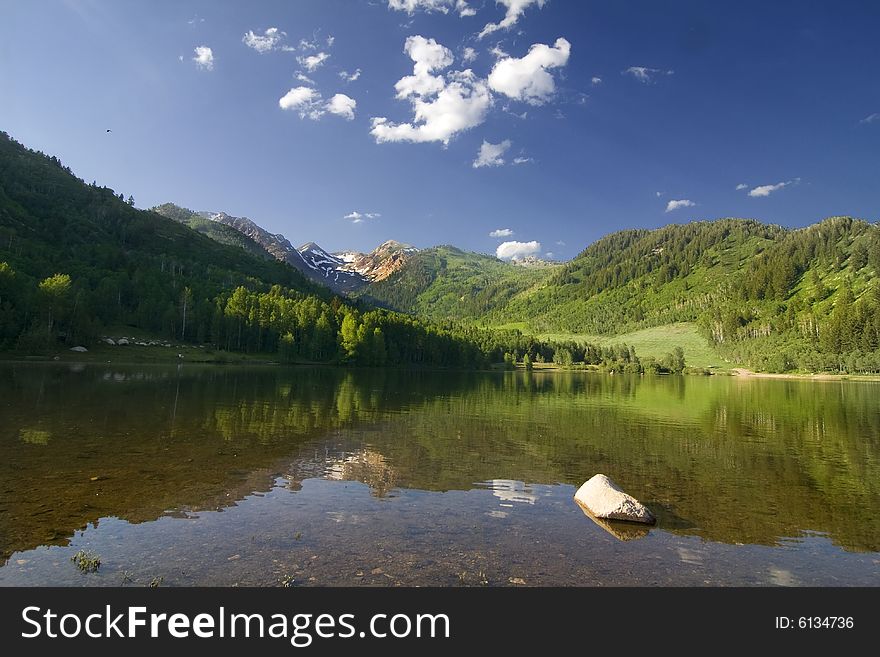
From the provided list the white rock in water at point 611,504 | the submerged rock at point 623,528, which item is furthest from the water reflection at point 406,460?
the white rock in water at point 611,504

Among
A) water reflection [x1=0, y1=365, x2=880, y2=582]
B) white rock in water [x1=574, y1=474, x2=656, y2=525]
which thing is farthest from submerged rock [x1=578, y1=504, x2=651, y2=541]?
water reflection [x1=0, y1=365, x2=880, y2=582]

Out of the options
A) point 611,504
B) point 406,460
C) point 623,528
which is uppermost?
point 611,504

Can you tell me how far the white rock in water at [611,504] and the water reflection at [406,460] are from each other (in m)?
1.12

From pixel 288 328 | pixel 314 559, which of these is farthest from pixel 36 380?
pixel 288 328

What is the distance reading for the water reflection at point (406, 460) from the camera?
21156 millimetres

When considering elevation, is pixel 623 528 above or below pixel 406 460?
above

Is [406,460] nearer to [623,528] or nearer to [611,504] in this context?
[611,504]

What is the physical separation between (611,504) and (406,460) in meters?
14.8

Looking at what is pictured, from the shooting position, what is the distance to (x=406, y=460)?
3275 cm

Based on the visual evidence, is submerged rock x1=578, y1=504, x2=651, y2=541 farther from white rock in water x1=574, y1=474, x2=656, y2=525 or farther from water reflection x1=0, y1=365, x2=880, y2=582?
water reflection x1=0, y1=365, x2=880, y2=582

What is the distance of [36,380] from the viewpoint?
71750 millimetres

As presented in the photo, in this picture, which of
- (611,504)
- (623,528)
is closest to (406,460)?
(611,504)
